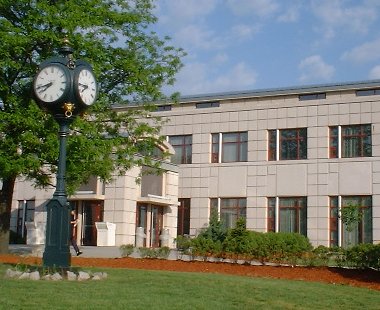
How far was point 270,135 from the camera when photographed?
39938 millimetres

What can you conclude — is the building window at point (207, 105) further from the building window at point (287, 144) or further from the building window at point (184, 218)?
the building window at point (184, 218)

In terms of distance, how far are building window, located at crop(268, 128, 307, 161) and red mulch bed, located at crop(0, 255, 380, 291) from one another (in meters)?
18.8

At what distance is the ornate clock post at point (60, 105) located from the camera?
13.3 m

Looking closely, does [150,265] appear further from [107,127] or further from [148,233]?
[148,233]

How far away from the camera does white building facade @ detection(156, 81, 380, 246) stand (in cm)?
3700

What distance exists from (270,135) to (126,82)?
19.9 m

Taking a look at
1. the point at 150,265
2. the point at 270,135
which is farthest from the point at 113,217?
the point at 150,265

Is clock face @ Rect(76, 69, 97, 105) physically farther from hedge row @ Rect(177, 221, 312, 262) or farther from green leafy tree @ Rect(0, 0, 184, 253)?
hedge row @ Rect(177, 221, 312, 262)

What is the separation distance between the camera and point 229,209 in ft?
133

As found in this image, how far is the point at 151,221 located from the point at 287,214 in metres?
8.28

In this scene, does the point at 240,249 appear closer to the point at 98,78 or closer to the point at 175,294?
the point at 98,78

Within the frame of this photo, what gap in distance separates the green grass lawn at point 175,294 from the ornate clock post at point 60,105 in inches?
41.1

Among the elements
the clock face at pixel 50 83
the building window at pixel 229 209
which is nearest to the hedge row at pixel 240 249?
the clock face at pixel 50 83

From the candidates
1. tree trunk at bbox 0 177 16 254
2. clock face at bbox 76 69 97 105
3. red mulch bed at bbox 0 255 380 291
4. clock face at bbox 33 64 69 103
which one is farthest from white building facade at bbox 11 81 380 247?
clock face at bbox 33 64 69 103
